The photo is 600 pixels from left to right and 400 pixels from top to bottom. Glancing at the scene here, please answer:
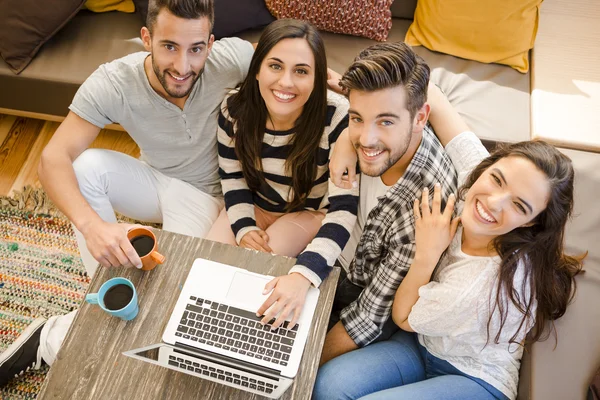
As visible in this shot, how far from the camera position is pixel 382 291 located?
147 cm

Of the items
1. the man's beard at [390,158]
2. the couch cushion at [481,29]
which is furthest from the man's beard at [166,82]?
the couch cushion at [481,29]

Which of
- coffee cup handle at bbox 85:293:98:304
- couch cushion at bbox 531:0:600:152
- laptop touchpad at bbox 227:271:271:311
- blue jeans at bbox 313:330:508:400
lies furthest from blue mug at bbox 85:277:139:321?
couch cushion at bbox 531:0:600:152

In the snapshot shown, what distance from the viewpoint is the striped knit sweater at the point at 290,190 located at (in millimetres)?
1443

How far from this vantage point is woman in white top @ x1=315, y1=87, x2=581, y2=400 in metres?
1.24

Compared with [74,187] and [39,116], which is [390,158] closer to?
[74,187]

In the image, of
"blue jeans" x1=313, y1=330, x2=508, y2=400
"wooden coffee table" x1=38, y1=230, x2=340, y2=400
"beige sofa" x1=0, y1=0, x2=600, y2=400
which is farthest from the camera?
"beige sofa" x1=0, y1=0, x2=600, y2=400

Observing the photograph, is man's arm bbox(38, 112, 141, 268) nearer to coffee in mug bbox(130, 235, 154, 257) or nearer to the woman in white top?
coffee in mug bbox(130, 235, 154, 257)

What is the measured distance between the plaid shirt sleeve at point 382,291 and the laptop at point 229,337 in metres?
0.23

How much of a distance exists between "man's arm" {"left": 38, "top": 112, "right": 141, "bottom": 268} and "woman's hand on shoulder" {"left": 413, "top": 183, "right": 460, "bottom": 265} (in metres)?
0.74

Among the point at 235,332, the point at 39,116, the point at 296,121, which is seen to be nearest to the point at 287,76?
the point at 296,121

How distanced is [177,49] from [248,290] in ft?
2.35

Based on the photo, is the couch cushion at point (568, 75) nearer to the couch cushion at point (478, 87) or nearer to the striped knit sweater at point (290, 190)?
the couch cushion at point (478, 87)

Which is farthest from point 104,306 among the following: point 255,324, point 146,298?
point 255,324

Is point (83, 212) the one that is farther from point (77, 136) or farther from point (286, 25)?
point (286, 25)
